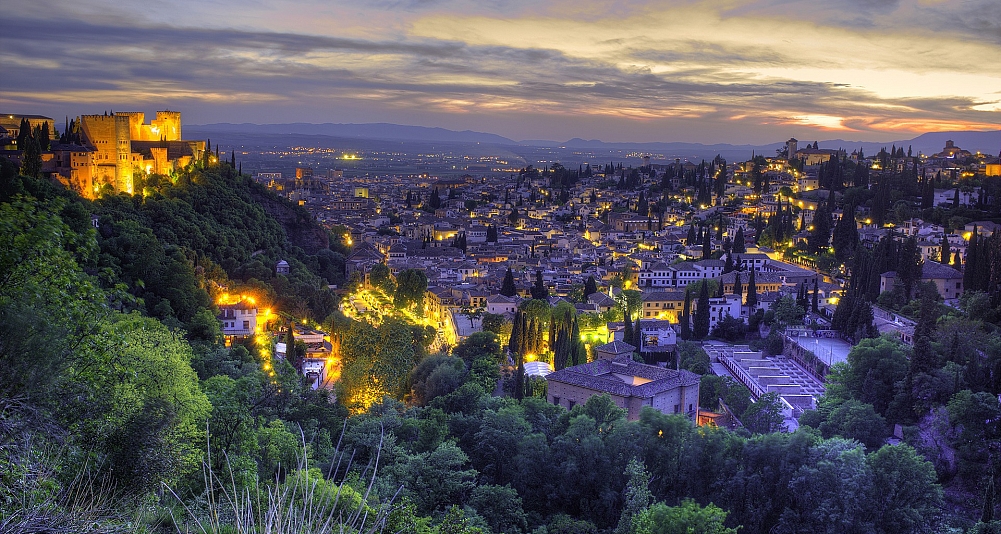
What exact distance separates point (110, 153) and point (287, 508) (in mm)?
26844

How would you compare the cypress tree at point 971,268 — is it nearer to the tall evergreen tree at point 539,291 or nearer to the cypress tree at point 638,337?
the cypress tree at point 638,337

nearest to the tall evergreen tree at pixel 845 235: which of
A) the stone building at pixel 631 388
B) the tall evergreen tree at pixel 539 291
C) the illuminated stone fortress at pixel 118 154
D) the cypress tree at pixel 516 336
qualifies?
the tall evergreen tree at pixel 539 291

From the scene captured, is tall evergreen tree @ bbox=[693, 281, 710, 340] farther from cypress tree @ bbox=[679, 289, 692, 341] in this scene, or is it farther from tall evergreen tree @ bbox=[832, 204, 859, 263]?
tall evergreen tree @ bbox=[832, 204, 859, 263]

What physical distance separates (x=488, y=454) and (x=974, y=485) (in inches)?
356

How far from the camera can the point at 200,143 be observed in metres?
34.1

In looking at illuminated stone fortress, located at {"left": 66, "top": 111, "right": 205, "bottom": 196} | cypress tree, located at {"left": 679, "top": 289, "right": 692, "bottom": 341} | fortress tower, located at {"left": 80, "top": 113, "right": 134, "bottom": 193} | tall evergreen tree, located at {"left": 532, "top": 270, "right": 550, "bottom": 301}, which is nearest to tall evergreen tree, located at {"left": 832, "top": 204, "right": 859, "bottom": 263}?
cypress tree, located at {"left": 679, "top": 289, "right": 692, "bottom": 341}

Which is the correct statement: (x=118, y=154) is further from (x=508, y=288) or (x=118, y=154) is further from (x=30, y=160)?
(x=508, y=288)

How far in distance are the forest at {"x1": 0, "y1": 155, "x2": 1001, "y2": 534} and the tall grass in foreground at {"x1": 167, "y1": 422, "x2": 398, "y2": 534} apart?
5 centimetres

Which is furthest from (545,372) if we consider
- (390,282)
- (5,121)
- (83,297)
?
(5,121)

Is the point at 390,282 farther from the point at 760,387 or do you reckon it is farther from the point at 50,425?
the point at 50,425

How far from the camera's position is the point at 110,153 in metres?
27.6

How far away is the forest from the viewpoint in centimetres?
480

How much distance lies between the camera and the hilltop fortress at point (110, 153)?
81.4ft

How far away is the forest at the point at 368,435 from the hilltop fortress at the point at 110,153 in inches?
56.4
